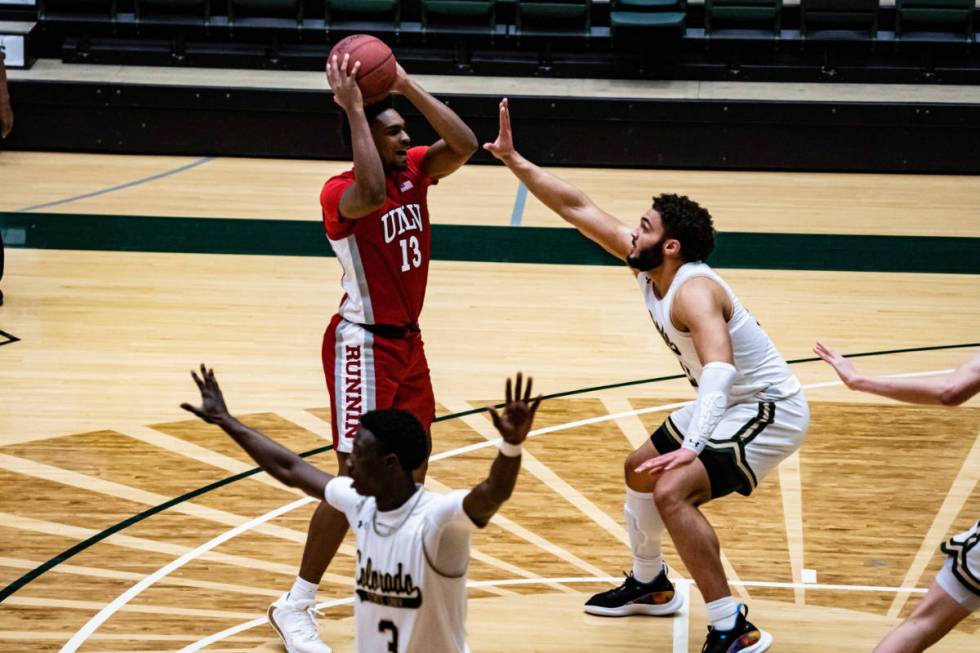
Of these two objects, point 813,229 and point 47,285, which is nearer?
point 47,285

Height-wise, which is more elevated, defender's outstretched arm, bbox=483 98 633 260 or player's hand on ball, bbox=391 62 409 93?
player's hand on ball, bbox=391 62 409 93

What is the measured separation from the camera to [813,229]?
11.5m

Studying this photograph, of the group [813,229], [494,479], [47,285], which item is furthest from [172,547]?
[813,229]

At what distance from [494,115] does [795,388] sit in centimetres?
904

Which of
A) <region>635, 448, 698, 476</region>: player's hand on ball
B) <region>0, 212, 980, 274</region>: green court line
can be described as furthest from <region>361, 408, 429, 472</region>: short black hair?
<region>0, 212, 980, 274</region>: green court line

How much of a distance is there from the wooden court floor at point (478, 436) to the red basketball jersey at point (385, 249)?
1.20 m

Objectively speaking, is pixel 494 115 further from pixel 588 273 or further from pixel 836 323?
pixel 836 323

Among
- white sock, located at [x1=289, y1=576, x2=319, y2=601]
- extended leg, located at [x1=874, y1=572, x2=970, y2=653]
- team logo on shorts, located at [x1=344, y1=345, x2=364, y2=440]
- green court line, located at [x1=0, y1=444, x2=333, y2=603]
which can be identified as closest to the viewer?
extended leg, located at [x1=874, y1=572, x2=970, y2=653]

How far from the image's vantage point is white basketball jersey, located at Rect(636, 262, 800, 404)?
478cm

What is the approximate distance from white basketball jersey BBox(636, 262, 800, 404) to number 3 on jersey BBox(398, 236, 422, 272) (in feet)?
2.61

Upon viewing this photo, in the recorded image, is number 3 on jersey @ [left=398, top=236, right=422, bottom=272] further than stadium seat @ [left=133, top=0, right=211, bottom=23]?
No

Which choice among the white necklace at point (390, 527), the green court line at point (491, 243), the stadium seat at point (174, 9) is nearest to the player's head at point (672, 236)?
the white necklace at point (390, 527)

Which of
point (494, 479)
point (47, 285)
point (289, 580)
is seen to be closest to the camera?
point (494, 479)

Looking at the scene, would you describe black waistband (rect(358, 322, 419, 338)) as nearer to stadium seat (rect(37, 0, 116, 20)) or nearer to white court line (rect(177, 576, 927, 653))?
white court line (rect(177, 576, 927, 653))
